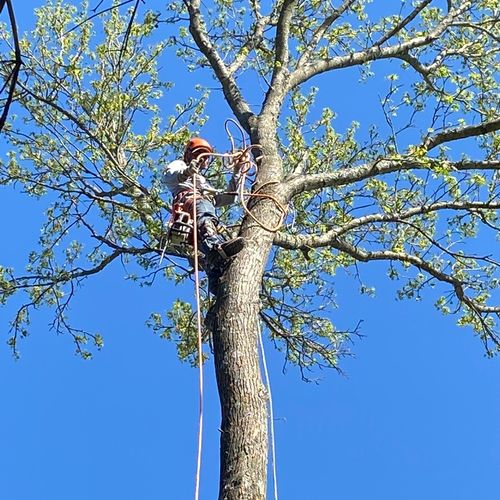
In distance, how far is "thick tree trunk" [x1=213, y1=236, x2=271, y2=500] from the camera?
3162 mm

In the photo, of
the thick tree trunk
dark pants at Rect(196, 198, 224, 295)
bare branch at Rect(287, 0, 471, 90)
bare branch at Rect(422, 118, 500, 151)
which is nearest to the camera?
the thick tree trunk

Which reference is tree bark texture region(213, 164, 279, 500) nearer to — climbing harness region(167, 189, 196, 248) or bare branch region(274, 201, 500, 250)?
climbing harness region(167, 189, 196, 248)

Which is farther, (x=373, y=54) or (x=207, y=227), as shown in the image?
(x=373, y=54)

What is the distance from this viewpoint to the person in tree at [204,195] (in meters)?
4.34

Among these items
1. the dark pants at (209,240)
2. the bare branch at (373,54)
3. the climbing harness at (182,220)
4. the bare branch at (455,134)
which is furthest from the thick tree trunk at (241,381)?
the bare branch at (373,54)

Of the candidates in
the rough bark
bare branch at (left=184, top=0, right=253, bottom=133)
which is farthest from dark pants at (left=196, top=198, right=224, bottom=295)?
bare branch at (left=184, top=0, right=253, bottom=133)

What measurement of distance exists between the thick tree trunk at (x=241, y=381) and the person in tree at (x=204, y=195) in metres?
0.16

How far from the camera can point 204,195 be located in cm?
488

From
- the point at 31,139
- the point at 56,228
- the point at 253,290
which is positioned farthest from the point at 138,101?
the point at 253,290

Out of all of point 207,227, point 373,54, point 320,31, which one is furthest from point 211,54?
point 207,227

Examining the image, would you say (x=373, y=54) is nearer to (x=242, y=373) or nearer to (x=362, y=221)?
(x=362, y=221)

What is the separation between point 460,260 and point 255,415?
4.03m

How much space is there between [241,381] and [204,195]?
66.2 inches

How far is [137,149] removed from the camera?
7.37m
